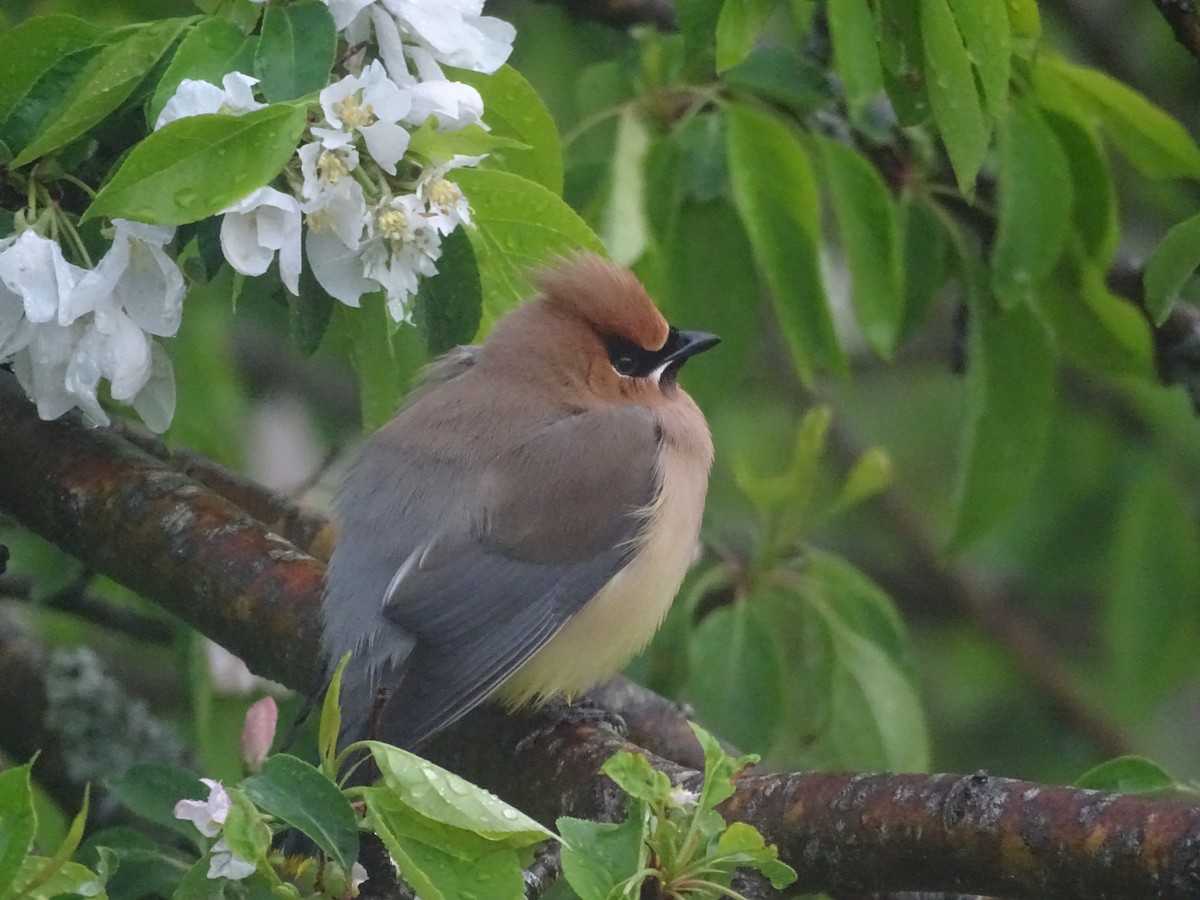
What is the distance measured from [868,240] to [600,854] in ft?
5.86

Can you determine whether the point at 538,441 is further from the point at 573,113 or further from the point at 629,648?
the point at 573,113

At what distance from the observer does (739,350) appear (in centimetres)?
390

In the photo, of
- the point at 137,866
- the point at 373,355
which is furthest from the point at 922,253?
the point at 137,866

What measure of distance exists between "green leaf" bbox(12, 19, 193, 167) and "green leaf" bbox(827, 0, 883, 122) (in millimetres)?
1065

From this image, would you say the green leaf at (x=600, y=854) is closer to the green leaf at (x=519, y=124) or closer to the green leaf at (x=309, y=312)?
the green leaf at (x=309, y=312)

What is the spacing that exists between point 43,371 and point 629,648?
1.51 meters

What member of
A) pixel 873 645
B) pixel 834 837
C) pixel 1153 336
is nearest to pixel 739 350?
pixel 873 645

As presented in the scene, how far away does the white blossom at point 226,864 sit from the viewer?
7.20 ft

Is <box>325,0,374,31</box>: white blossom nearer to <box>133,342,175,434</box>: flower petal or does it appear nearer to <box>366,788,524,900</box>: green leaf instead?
<box>133,342,175,434</box>: flower petal

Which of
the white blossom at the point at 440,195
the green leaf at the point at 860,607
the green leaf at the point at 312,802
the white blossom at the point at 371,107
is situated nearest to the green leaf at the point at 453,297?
the white blossom at the point at 440,195

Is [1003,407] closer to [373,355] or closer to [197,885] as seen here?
[373,355]

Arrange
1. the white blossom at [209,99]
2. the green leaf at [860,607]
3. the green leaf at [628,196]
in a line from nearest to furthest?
the white blossom at [209,99]
the green leaf at [628,196]
the green leaf at [860,607]

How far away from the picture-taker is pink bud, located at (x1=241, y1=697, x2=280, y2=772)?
2.93 meters

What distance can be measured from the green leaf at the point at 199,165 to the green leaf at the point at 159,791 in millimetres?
1163
